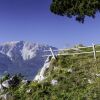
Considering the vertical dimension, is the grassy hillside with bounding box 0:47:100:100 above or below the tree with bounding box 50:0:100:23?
below

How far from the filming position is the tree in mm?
36750

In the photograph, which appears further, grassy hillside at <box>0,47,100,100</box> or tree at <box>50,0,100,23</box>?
tree at <box>50,0,100,23</box>

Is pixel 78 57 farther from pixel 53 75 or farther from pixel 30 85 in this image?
pixel 30 85

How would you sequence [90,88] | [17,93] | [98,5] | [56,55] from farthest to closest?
[56,55] < [98,5] < [17,93] < [90,88]

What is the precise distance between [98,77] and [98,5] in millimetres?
8780

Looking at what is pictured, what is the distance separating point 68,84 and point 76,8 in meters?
10.9

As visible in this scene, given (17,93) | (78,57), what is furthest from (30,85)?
(78,57)

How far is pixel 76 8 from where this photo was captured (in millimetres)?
38750

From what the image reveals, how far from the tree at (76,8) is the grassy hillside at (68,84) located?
5169mm

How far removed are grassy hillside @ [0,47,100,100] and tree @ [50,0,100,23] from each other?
5.17 meters

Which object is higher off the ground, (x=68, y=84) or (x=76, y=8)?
(x=76, y=8)

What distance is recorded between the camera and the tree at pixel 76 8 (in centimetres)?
3675

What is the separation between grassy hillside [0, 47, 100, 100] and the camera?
95.7 feet

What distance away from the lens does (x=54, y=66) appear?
39.1 meters
